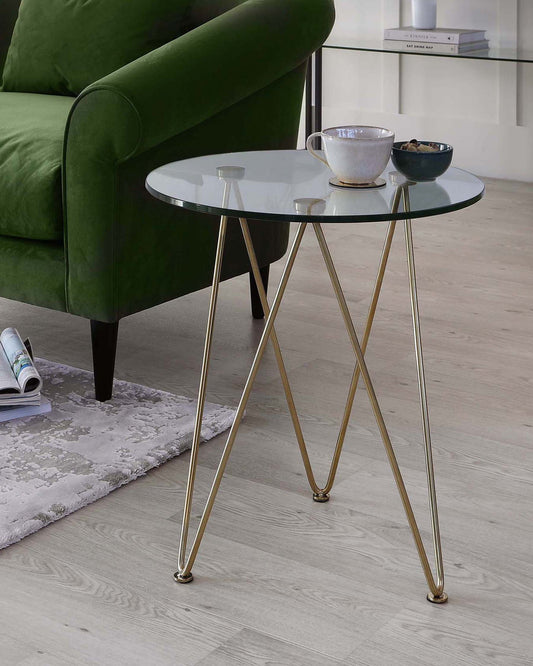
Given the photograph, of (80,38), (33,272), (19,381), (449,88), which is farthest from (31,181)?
(449,88)

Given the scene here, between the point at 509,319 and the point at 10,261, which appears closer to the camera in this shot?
the point at 10,261

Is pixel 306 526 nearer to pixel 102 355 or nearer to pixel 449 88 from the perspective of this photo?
pixel 102 355

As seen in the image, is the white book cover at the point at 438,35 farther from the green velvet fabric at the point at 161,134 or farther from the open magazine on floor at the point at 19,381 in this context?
the open magazine on floor at the point at 19,381

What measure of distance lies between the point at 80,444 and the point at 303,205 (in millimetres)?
781

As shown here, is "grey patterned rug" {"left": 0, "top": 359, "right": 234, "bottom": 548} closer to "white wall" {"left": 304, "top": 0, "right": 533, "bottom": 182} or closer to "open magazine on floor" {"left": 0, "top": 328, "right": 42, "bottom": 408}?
"open magazine on floor" {"left": 0, "top": 328, "right": 42, "bottom": 408}

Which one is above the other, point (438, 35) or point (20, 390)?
point (438, 35)

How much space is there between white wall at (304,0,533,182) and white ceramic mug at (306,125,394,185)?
8.70 ft

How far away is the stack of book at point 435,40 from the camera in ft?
12.4

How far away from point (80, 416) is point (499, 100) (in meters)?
2.55

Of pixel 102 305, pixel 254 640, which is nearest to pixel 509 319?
pixel 102 305

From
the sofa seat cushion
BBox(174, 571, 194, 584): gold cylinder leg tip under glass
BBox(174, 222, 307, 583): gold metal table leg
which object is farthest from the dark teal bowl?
the sofa seat cushion

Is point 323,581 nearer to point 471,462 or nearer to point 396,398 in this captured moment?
point 471,462

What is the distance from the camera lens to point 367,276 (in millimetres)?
2982

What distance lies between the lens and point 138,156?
204 centimetres
